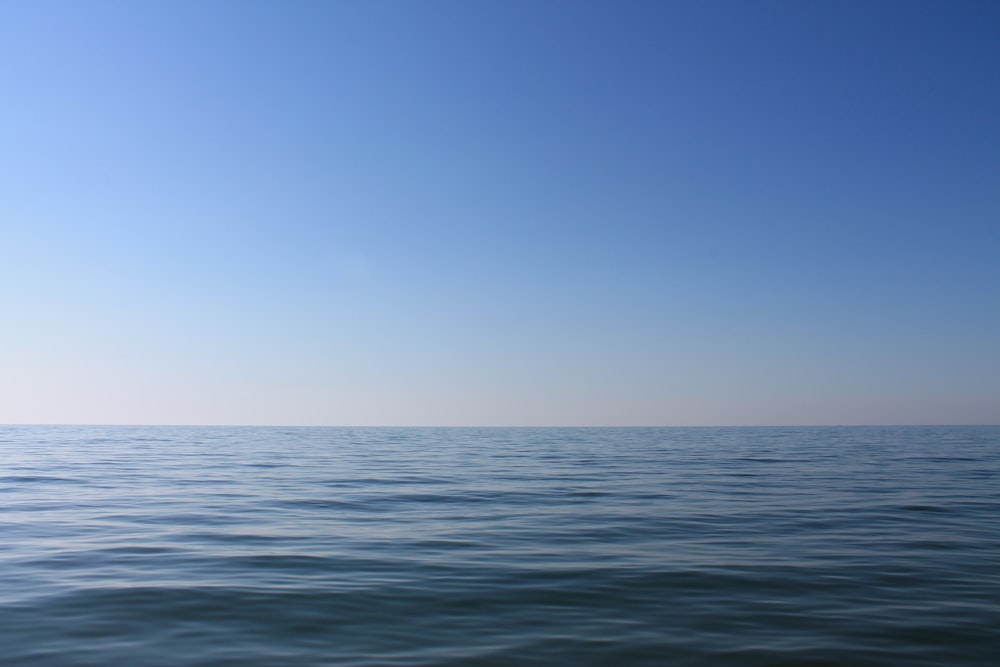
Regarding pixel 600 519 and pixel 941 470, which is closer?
pixel 600 519

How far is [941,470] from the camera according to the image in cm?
2773

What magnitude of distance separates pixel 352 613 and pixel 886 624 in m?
5.87

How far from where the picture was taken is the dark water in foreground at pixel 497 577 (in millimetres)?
6871

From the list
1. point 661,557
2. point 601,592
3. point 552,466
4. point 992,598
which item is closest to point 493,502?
point 661,557

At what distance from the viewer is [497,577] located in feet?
32.0

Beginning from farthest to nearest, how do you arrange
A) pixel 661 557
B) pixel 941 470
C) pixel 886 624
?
pixel 941 470 < pixel 661 557 < pixel 886 624

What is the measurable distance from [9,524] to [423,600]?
10168mm

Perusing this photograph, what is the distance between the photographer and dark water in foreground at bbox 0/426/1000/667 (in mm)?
6871

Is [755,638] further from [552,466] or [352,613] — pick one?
[552,466]

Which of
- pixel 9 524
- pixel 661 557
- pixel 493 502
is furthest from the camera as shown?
pixel 493 502

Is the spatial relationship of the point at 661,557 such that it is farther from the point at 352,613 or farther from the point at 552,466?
the point at 552,466

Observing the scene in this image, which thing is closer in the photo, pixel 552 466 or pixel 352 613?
pixel 352 613

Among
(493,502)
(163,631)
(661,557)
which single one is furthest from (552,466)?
(163,631)

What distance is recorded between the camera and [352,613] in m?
7.95
